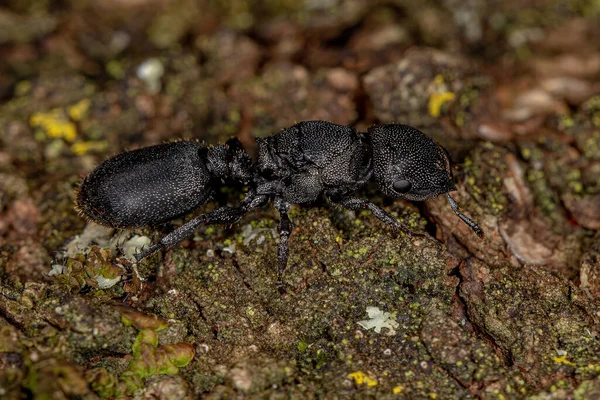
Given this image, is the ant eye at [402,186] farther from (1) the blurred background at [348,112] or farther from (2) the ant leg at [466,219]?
(2) the ant leg at [466,219]

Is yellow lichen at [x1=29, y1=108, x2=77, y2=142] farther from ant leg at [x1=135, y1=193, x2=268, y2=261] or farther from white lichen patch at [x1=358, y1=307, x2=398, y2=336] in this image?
white lichen patch at [x1=358, y1=307, x2=398, y2=336]

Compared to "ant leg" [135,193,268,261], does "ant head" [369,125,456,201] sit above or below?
above

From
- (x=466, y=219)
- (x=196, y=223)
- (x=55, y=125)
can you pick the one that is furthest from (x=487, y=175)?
(x=55, y=125)

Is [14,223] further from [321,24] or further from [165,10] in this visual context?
[321,24]

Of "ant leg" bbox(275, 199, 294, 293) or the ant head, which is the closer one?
"ant leg" bbox(275, 199, 294, 293)

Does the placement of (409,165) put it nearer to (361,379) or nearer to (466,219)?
(466,219)

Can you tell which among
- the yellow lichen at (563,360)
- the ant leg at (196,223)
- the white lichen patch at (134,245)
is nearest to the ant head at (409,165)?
the ant leg at (196,223)

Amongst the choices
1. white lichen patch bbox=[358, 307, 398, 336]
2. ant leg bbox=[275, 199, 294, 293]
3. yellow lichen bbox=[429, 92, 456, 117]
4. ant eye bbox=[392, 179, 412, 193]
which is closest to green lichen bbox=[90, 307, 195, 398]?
ant leg bbox=[275, 199, 294, 293]
